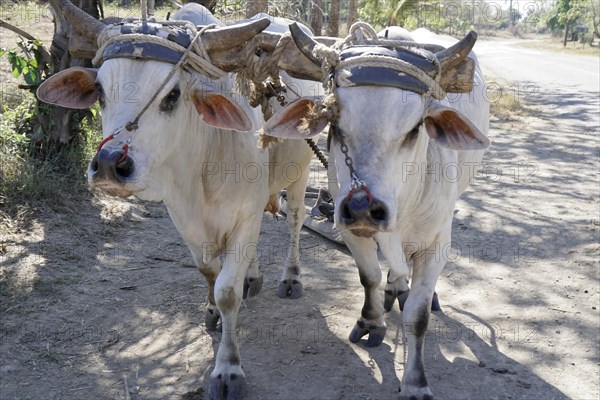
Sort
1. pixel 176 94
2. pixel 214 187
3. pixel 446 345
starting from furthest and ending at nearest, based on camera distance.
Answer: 1. pixel 446 345
2. pixel 214 187
3. pixel 176 94

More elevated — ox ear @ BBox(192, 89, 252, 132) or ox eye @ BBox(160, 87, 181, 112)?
ox eye @ BBox(160, 87, 181, 112)

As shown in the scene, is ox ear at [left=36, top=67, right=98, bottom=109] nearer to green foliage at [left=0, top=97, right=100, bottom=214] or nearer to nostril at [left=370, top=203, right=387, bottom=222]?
nostril at [left=370, top=203, right=387, bottom=222]

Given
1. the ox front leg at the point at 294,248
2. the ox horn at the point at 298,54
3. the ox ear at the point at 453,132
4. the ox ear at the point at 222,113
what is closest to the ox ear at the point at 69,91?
the ox ear at the point at 222,113

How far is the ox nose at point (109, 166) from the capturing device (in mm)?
2820

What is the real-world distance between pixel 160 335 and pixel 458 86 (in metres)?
2.34

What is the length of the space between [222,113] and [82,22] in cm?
87

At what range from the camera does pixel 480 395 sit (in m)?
3.57

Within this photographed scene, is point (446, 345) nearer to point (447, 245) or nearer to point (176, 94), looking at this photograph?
point (447, 245)

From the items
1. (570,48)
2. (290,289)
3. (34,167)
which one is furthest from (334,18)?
(570,48)

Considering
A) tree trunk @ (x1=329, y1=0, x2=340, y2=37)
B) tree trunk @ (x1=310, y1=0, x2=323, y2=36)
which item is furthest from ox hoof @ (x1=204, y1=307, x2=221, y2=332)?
tree trunk @ (x1=310, y1=0, x2=323, y2=36)

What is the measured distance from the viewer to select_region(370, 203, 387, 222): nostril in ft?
8.96

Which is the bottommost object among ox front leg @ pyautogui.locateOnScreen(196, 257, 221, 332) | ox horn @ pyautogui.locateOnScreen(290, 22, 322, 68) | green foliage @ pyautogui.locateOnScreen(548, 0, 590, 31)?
ox front leg @ pyautogui.locateOnScreen(196, 257, 221, 332)

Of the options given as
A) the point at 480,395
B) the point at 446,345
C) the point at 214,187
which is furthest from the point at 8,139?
the point at 480,395

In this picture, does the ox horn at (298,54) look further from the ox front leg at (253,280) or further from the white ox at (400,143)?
the ox front leg at (253,280)
